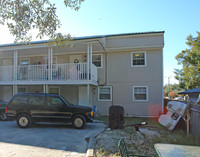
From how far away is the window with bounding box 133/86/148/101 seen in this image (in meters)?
12.6

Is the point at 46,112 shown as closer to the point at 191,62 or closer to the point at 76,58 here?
the point at 76,58

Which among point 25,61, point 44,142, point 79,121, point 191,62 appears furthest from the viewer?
point 191,62

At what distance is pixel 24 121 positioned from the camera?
8.54 m

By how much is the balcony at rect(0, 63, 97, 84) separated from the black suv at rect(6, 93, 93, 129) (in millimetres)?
2736

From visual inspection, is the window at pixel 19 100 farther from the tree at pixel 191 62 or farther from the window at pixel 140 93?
the tree at pixel 191 62

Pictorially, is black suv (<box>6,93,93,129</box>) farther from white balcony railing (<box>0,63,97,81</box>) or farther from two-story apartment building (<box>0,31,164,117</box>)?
two-story apartment building (<box>0,31,164,117</box>)

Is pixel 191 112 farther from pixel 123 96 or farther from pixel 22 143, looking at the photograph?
pixel 22 143

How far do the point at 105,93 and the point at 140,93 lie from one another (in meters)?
2.64

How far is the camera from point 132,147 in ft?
18.5

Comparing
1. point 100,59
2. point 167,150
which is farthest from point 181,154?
point 100,59

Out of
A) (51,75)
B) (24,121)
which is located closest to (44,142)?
(24,121)

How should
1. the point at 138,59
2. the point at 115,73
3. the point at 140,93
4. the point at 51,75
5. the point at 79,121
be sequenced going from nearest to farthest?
the point at 79,121 → the point at 51,75 → the point at 140,93 → the point at 138,59 → the point at 115,73

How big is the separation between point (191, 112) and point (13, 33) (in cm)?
814

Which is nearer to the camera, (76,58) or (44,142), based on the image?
(44,142)
